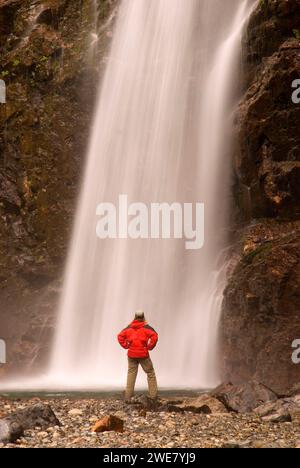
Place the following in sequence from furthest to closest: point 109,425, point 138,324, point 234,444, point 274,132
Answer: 1. point 274,132
2. point 138,324
3. point 109,425
4. point 234,444

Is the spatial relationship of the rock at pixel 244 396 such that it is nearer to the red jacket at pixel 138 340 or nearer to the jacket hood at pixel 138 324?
the red jacket at pixel 138 340

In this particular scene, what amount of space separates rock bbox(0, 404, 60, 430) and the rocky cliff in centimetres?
636

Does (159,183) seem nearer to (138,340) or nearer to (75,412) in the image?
(138,340)

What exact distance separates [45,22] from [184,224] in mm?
13189

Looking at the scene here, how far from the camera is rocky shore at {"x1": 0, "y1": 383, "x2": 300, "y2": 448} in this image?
8.56 metres

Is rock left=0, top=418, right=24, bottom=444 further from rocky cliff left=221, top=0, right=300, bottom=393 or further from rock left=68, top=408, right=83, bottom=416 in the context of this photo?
rocky cliff left=221, top=0, right=300, bottom=393

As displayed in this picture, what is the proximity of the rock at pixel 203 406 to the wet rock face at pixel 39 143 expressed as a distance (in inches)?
479

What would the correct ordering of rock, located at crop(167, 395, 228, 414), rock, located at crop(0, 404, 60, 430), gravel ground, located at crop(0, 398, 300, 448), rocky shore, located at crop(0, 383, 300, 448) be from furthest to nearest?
rock, located at crop(167, 395, 228, 414), rock, located at crop(0, 404, 60, 430), rocky shore, located at crop(0, 383, 300, 448), gravel ground, located at crop(0, 398, 300, 448)

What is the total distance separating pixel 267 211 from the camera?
19094 mm

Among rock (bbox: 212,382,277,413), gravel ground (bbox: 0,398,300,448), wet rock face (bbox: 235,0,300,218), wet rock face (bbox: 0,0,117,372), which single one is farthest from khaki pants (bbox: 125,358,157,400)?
wet rock face (bbox: 0,0,117,372)

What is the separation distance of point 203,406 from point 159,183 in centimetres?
1380

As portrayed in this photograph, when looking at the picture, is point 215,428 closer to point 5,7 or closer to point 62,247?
point 62,247

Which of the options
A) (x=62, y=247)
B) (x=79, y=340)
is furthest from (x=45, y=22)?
(x=79, y=340)

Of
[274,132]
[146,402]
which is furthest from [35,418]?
[274,132]
